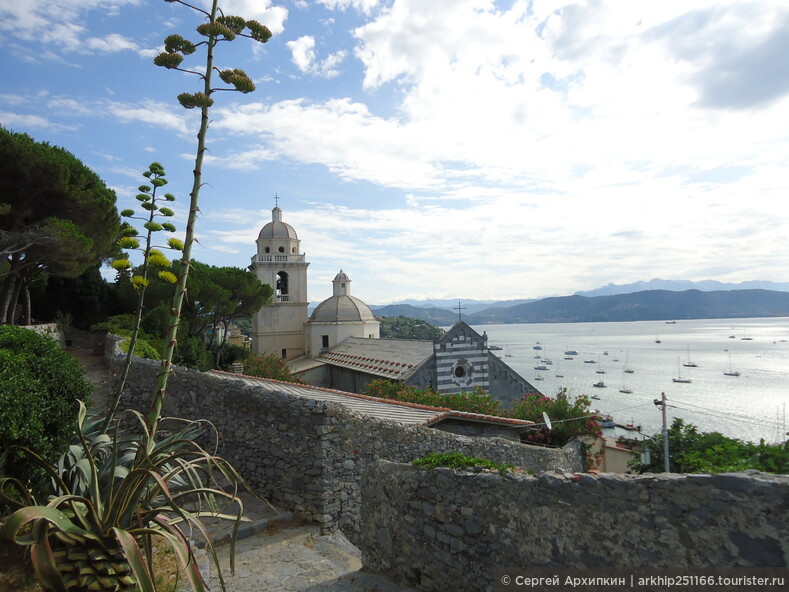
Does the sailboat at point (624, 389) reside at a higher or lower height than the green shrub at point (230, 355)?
lower

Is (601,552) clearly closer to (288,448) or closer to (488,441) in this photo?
(288,448)

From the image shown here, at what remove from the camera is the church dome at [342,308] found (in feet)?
109

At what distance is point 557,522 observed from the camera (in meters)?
3.99

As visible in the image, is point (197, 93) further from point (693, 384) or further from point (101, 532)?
point (693, 384)

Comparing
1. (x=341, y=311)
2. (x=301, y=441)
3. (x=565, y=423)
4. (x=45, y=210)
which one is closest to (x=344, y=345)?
(x=341, y=311)

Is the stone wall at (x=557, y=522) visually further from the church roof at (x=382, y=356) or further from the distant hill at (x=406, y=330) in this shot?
the distant hill at (x=406, y=330)

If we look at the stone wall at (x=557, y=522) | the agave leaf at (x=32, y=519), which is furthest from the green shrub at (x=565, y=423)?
the agave leaf at (x=32, y=519)

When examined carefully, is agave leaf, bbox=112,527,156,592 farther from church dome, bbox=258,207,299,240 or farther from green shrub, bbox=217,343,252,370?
church dome, bbox=258,207,299,240

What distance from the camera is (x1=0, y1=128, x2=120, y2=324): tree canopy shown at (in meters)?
15.1

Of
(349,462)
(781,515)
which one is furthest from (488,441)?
(781,515)

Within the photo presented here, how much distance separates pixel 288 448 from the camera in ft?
23.4

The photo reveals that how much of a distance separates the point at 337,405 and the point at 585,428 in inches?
456

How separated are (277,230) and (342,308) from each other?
27.0 ft

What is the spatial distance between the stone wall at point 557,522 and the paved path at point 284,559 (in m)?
0.39
